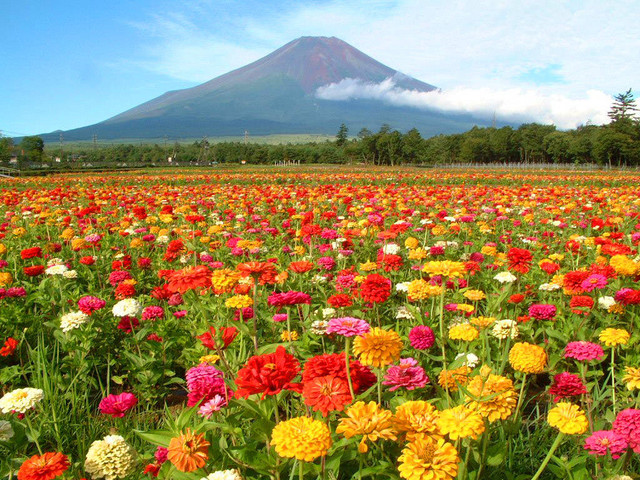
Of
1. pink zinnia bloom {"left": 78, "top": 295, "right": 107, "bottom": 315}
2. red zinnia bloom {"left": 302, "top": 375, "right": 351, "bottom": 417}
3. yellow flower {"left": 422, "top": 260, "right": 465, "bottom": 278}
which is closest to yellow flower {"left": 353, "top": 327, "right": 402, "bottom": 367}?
red zinnia bloom {"left": 302, "top": 375, "right": 351, "bottom": 417}

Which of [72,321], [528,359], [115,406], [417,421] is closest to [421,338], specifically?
[528,359]

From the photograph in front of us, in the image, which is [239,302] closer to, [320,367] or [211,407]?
[211,407]

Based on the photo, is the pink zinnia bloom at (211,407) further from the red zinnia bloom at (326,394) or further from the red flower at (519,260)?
the red flower at (519,260)

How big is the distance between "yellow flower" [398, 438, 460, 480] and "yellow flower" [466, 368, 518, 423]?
0.29 m

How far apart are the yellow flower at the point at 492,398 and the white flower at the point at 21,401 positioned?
1.70 meters

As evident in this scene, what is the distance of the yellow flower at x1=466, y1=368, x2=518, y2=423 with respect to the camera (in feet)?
4.81

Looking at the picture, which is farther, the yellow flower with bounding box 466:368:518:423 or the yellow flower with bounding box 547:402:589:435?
the yellow flower with bounding box 466:368:518:423

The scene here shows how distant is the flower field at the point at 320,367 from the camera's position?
1.41 metres

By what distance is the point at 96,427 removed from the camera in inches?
95.4

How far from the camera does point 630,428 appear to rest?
1.50 meters

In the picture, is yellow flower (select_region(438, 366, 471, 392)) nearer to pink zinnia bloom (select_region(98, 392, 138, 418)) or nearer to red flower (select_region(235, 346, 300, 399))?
red flower (select_region(235, 346, 300, 399))

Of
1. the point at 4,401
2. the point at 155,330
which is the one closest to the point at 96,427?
the point at 4,401

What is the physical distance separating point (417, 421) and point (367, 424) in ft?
0.66

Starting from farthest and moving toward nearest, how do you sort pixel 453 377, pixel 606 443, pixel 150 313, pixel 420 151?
pixel 420 151
pixel 150 313
pixel 453 377
pixel 606 443
